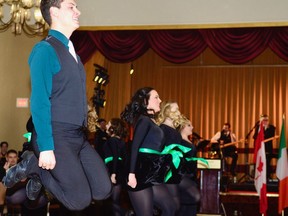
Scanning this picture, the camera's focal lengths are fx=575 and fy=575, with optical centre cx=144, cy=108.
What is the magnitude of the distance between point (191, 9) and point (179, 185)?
5.09 m

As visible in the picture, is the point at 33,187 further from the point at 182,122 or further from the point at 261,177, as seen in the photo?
the point at 261,177

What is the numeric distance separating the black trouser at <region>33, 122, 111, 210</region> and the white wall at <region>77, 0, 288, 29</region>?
24.4 ft

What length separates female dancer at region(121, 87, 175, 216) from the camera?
16.0 ft

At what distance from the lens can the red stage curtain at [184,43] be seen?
1067cm

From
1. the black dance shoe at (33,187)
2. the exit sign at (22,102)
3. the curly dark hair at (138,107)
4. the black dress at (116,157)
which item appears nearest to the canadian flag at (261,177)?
the black dress at (116,157)

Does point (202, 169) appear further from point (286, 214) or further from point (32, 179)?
point (32, 179)

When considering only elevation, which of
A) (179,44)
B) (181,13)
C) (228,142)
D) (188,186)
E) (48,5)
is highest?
(181,13)

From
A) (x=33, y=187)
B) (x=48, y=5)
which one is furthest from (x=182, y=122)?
(x=48, y=5)

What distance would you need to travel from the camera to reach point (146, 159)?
5.10 meters

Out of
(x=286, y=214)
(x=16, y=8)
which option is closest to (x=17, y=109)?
(x=16, y=8)

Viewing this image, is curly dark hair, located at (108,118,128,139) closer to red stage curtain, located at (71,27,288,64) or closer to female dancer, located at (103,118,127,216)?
female dancer, located at (103,118,127,216)

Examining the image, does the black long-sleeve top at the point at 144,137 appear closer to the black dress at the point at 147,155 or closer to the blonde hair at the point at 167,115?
the black dress at the point at 147,155

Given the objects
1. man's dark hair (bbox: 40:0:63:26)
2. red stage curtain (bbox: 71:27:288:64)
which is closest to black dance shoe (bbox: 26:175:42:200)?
man's dark hair (bbox: 40:0:63:26)

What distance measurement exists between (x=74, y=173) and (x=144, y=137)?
188cm
